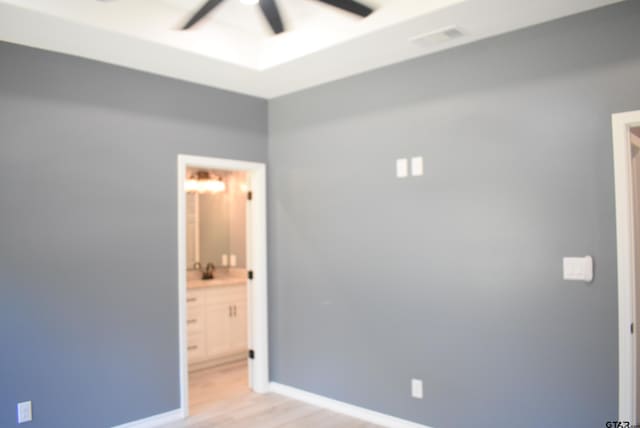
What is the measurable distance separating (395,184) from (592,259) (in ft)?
4.52

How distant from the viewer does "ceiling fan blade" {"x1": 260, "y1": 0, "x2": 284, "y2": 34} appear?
2.46 m

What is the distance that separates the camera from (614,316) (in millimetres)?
2584

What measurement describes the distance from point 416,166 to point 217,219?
3161mm

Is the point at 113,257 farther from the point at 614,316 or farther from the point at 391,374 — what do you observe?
the point at 614,316

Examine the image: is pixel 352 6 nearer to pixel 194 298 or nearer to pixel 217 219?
pixel 194 298

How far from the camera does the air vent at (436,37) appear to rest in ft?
9.61

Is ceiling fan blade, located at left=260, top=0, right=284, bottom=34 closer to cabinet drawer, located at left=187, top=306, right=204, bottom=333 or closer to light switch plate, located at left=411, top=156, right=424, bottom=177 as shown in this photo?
light switch plate, located at left=411, top=156, right=424, bottom=177

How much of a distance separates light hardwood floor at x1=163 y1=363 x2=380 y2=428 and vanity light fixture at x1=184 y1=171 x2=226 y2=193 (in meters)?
2.16

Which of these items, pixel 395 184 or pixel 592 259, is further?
pixel 395 184

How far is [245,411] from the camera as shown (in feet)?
12.8

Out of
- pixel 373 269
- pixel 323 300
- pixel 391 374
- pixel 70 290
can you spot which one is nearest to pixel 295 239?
pixel 323 300

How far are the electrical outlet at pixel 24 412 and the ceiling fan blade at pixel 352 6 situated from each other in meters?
3.00

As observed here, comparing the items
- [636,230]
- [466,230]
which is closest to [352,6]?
[466,230]

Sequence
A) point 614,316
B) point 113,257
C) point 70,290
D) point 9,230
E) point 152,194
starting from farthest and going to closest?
1. point 152,194
2. point 113,257
3. point 70,290
4. point 9,230
5. point 614,316
